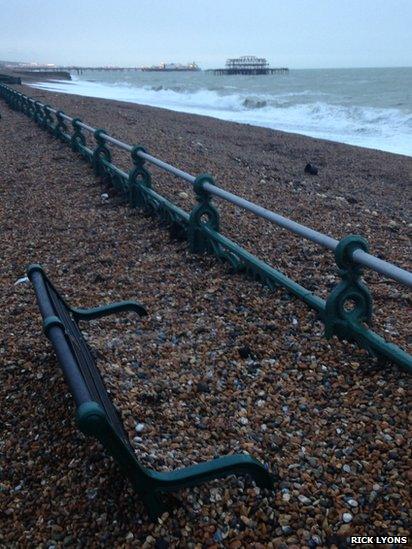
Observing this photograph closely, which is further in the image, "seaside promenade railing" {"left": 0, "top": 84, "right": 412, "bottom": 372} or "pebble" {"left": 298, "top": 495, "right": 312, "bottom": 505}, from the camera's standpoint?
"seaside promenade railing" {"left": 0, "top": 84, "right": 412, "bottom": 372}

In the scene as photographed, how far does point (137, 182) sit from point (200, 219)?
2161 mm

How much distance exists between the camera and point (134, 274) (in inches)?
206

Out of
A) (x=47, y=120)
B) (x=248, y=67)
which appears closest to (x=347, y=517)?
(x=47, y=120)

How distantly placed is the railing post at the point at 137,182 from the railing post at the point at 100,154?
5.84 ft

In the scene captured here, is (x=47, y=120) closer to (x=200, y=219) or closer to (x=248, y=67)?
(x=200, y=219)

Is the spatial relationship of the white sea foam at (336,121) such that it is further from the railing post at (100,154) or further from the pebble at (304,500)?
the pebble at (304,500)

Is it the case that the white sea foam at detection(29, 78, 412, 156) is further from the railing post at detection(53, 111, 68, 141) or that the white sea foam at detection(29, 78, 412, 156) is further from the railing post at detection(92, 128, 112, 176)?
the railing post at detection(92, 128, 112, 176)

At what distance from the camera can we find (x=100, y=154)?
9164 millimetres

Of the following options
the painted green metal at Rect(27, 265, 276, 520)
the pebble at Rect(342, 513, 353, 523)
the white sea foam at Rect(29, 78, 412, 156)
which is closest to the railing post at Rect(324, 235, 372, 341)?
the painted green metal at Rect(27, 265, 276, 520)

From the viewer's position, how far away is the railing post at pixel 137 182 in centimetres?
709

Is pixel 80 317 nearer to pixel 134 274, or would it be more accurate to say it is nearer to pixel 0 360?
pixel 0 360

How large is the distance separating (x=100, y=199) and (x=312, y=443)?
6032mm

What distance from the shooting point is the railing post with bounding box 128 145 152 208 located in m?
7.09

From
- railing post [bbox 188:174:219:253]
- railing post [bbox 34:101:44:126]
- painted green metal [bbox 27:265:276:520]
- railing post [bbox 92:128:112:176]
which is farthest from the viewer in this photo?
railing post [bbox 34:101:44:126]
